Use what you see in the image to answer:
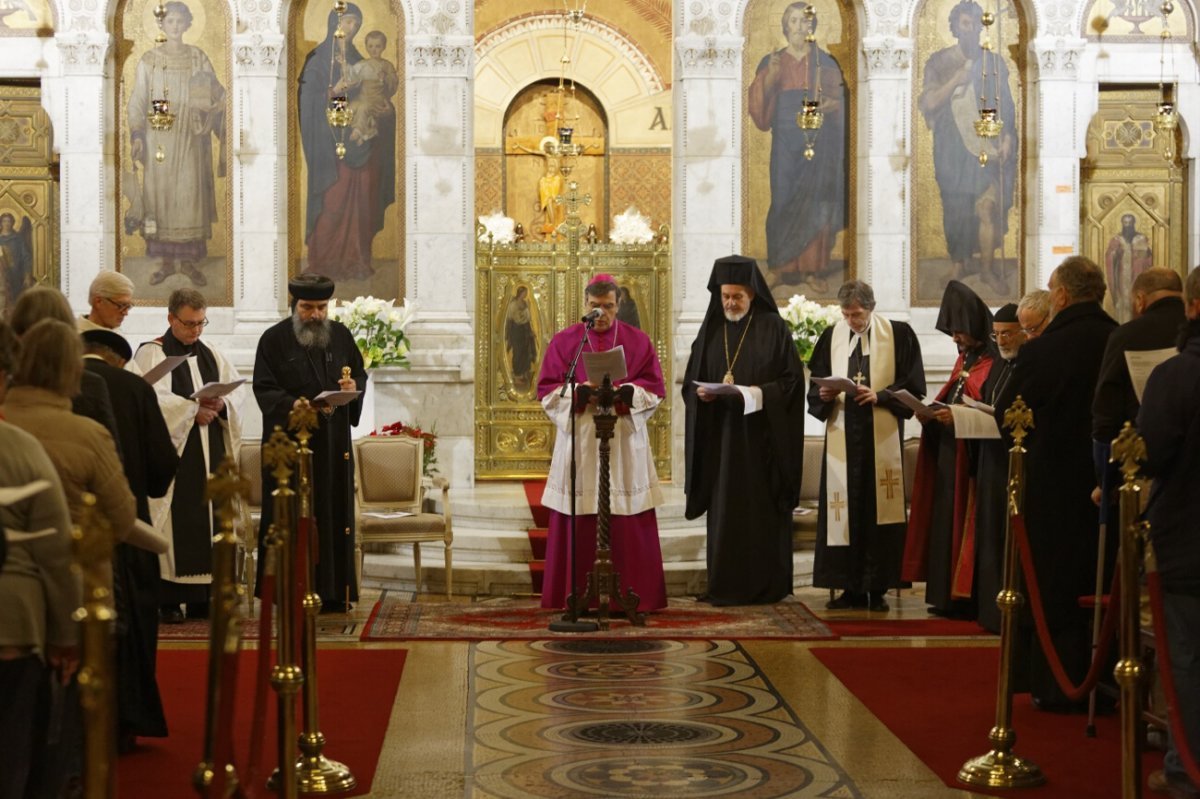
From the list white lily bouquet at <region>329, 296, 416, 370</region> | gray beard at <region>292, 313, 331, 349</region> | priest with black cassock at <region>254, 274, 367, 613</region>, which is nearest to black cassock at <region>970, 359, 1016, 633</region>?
priest with black cassock at <region>254, 274, 367, 613</region>

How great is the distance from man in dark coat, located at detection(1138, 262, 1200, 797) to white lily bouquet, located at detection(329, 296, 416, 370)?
841cm

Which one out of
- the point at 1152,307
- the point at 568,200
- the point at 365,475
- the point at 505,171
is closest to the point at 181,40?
the point at 568,200

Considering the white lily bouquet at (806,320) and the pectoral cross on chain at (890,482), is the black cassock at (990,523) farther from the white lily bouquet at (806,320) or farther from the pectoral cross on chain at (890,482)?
the white lily bouquet at (806,320)

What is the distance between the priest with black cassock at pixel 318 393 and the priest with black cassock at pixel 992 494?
3751mm

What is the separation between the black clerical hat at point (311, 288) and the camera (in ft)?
31.8

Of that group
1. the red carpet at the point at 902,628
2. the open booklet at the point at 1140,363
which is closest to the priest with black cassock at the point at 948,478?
the red carpet at the point at 902,628

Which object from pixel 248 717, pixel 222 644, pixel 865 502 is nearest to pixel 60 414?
pixel 222 644

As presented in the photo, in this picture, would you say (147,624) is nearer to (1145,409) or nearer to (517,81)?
(1145,409)

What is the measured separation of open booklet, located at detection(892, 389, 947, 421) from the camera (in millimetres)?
9547

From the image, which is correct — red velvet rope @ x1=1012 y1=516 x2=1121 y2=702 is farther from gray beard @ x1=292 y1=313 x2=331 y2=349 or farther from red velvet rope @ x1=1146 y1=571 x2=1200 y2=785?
gray beard @ x1=292 y1=313 x2=331 y2=349

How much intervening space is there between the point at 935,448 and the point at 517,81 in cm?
1298

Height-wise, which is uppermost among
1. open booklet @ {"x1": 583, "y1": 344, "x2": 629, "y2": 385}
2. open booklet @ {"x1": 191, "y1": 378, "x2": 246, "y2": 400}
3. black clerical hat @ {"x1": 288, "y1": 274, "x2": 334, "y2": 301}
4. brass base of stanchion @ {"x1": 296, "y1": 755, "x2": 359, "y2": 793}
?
black clerical hat @ {"x1": 288, "y1": 274, "x2": 334, "y2": 301}

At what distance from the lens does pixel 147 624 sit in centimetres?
627

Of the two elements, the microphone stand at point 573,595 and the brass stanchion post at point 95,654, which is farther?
the microphone stand at point 573,595
